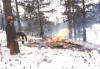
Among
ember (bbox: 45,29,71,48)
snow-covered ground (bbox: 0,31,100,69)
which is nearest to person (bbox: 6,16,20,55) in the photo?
snow-covered ground (bbox: 0,31,100,69)

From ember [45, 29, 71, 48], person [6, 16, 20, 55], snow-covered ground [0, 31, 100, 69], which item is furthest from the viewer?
ember [45, 29, 71, 48]

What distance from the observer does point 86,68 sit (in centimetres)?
666

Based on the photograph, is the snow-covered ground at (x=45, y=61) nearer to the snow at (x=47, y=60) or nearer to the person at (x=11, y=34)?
the snow at (x=47, y=60)

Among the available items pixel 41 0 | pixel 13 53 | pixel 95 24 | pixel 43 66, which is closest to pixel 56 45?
pixel 13 53

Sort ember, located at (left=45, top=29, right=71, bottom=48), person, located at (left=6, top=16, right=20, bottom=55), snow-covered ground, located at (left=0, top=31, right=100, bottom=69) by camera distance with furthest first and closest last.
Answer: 1. ember, located at (left=45, top=29, right=71, bottom=48)
2. person, located at (left=6, top=16, right=20, bottom=55)
3. snow-covered ground, located at (left=0, top=31, right=100, bottom=69)

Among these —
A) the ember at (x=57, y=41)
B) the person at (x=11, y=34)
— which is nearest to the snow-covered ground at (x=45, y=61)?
the person at (x=11, y=34)

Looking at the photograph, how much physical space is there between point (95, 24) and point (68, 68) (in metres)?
96.4

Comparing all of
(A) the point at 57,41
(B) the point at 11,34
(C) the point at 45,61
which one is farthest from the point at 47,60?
(A) the point at 57,41

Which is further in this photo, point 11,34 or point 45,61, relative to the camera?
point 11,34

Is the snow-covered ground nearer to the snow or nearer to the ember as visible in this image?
the snow

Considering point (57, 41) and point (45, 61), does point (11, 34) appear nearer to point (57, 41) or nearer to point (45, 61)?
point (45, 61)

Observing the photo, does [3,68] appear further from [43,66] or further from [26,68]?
[43,66]

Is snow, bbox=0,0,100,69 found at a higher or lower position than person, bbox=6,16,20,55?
lower

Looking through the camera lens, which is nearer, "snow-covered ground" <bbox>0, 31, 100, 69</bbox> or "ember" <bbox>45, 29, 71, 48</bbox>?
"snow-covered ground" <bbox>0, 31, 100, 69</bbox>
